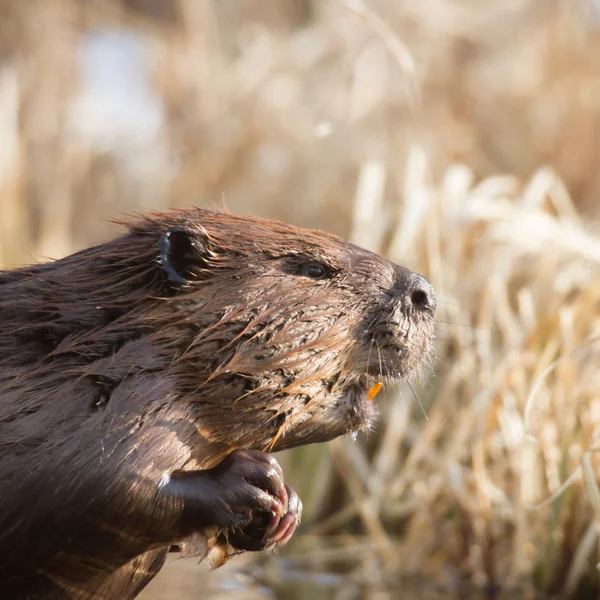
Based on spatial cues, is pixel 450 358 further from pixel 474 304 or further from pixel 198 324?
pixel 198 324

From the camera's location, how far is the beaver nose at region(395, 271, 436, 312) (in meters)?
2.68

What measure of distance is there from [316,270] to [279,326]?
21cm

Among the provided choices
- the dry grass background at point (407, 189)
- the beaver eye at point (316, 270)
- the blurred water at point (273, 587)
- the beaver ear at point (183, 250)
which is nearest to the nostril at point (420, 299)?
the beaver eye at point (316, 270)

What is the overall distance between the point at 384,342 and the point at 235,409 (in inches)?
16.5

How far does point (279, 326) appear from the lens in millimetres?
2527

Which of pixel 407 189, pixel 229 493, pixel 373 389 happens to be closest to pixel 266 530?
pixel 229 493

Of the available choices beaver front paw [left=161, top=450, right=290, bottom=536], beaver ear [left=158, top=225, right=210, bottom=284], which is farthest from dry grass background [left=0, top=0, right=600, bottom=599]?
beaver ear [left=158, top=225, right=210, bottom=284]

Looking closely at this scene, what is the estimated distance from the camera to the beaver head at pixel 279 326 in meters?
2.47

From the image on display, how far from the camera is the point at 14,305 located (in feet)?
8.39

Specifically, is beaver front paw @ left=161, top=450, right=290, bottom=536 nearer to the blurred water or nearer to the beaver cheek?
the beaver cheek

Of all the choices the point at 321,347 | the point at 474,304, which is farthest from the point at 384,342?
the point at 474,304

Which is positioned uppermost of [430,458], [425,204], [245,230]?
[245,230]

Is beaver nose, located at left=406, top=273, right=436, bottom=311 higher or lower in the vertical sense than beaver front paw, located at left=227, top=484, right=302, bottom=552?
higher

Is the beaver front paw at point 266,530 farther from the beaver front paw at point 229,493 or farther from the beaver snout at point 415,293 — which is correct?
the beaver snout at point 415,293
